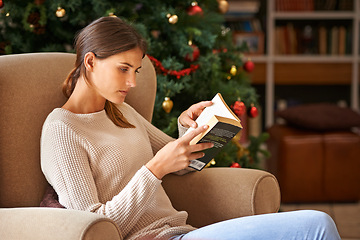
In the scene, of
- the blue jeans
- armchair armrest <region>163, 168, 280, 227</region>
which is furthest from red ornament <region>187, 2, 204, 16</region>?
the blue jeans

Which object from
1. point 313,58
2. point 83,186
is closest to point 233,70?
point 83,186

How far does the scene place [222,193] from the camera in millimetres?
1654

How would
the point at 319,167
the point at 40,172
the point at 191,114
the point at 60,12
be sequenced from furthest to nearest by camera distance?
the point at 319,167
the point at 60,12
the point at 191,114
the point at 40,172

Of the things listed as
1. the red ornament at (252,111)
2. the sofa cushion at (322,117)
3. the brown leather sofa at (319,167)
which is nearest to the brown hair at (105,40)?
the red ornament at (252,111)

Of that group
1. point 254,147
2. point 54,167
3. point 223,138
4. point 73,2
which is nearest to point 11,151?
point 54,167

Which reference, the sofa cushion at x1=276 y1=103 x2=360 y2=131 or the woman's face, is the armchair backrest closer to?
the woman's face

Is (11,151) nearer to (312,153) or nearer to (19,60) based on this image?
(19,60)

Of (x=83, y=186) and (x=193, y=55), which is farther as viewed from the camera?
(x=193, y=55)

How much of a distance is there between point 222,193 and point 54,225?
63 cm

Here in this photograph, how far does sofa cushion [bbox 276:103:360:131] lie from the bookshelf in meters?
0.93

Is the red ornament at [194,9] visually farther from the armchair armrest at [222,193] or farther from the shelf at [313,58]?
the shelf at [313,58]

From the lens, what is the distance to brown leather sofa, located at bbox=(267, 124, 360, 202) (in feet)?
10.8

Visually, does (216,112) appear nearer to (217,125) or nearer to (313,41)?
(217,125)

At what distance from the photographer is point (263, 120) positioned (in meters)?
4.73
